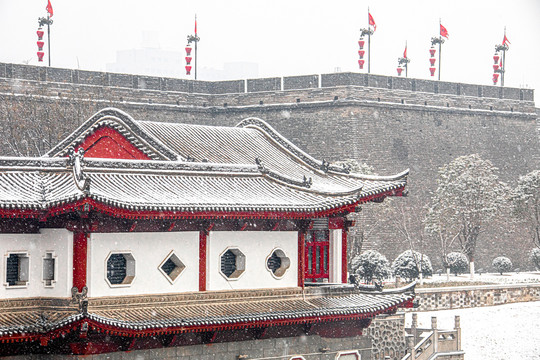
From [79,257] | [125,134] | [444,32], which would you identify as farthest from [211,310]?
[444,32]

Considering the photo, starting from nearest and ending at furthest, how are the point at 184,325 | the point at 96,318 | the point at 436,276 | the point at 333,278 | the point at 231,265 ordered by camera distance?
the point at 96,318 < the point at 184,325 < the point at 231,265 < the point at 333,278 < the point at 436,276

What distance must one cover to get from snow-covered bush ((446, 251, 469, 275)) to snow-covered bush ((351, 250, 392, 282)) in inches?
207

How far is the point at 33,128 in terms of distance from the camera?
4291 centimetres

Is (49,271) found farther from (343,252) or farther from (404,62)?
(404,62)

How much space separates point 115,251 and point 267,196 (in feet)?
13.0

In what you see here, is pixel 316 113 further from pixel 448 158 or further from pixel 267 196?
pixel 267 196

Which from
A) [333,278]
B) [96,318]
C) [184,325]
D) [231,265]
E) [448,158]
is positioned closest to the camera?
[96,318]

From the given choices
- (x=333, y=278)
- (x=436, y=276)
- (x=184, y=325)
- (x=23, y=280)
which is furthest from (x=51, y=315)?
(x=436, y=276)

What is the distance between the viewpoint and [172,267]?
23.6 meters

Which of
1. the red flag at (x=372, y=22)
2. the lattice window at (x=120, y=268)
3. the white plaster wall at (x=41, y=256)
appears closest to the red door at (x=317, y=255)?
the lattice window at (x=120, y=268)

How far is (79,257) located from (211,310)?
10.5ft

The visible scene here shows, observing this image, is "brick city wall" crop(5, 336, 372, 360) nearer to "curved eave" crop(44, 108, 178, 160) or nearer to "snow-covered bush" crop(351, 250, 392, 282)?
"curved eave" crop(44, 108, 178, 160)

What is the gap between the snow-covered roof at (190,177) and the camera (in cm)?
2200

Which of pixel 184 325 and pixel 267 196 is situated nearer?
pixel 184 325
